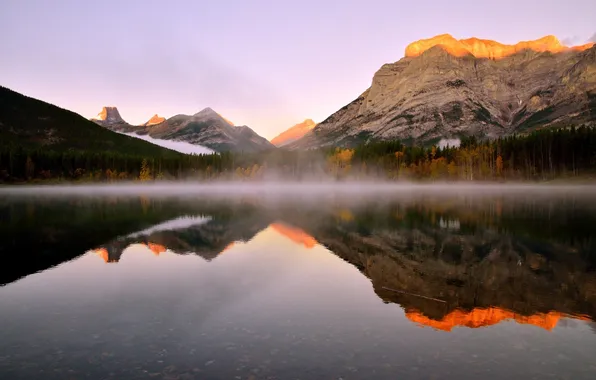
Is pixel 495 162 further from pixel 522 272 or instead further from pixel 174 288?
pixel 174 288

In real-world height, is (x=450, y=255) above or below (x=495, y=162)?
below

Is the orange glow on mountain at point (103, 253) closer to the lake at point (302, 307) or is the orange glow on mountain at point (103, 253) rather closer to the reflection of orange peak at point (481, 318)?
the lake at point (302, 307)

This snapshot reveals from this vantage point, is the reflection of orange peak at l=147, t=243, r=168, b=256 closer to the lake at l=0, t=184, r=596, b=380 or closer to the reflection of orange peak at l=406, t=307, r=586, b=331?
the lake at l=0, t=184, r=596, b=380

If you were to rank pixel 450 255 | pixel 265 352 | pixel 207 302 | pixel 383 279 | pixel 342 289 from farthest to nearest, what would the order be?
pixel 450 255, pixel 383 279, pixel 342 289, pixel 207 302, pixel 265 352

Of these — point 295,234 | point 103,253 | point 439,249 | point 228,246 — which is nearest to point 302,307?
point 439,249

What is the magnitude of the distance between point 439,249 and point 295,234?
14.5 m

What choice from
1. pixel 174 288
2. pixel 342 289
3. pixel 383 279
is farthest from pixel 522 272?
pixel 174 288

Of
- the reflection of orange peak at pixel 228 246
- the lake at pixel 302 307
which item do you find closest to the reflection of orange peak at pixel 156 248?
the lake at pixel 302 307

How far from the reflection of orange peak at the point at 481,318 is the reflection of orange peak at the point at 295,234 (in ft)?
59.2

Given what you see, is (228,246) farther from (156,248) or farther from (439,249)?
(439,249)

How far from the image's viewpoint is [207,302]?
766 inches

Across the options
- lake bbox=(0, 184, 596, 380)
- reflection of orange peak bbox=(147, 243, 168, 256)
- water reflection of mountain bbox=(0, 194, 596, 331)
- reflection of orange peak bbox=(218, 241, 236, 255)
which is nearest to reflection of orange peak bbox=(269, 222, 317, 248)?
water reflection of mountain bbox=(0, 194, 596, 331)

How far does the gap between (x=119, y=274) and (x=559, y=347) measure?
75.5ft

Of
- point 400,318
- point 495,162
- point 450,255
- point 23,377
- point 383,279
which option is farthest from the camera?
point 495,162
